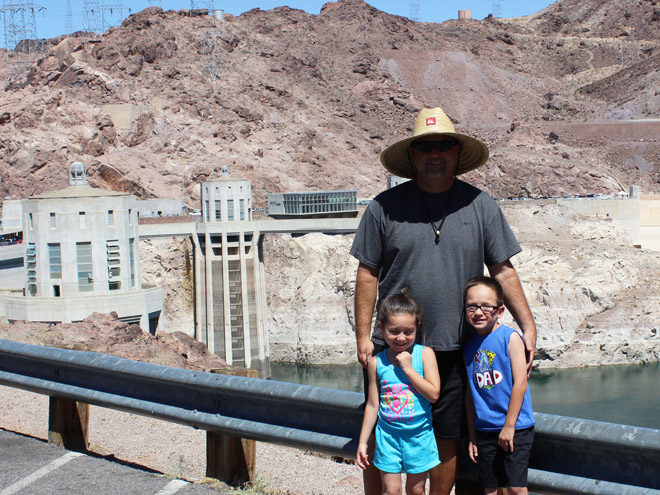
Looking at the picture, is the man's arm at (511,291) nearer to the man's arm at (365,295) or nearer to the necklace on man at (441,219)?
the necklace on man at (441,219)

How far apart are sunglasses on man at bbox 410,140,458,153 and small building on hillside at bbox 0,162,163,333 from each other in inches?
959

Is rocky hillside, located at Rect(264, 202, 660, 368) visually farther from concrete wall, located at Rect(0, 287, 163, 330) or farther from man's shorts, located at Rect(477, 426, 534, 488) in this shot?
man's shorts, located at Rect(477, 426, 534, 488)

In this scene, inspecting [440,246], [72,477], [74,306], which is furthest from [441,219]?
[74,306]

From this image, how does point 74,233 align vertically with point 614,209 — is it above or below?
above

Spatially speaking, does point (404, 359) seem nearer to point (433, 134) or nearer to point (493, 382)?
point (493, 382)

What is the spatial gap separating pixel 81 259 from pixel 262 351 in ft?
65.7

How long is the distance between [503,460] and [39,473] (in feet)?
10.4

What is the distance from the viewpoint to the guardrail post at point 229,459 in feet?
20.7

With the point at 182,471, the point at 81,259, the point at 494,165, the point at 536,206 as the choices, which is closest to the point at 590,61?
the point at 494,165

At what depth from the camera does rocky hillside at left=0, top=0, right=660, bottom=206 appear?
6256 cm

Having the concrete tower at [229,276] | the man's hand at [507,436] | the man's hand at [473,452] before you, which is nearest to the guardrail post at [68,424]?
the man's hand at [473,452]

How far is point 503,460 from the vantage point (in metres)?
4.98

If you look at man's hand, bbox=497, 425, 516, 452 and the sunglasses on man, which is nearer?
man's hand, bbox=497, 425, 516, 452

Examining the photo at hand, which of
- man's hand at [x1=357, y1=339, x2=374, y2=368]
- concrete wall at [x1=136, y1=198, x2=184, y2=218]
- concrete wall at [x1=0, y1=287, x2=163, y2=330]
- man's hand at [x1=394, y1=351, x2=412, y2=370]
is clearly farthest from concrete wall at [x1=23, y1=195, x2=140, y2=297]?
man's hand at [x1=394, y1=351, x2=412, y2=370]
